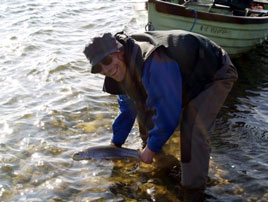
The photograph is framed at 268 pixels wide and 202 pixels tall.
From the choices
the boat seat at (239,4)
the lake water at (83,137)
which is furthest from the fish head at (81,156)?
the boat seat at (239,4)

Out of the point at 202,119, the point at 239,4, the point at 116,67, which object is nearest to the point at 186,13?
the point at 239,4

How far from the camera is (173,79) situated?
136 inches

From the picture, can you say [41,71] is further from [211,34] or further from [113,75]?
[113,75]

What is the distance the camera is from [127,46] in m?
3.63

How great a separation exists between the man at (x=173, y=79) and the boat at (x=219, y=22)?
5.18m

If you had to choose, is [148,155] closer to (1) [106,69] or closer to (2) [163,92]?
(2) [163,92]

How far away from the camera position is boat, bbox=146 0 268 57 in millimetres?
8906

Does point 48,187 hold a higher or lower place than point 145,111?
lower

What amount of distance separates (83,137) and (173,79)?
3087 millimetres

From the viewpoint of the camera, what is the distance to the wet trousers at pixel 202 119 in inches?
152

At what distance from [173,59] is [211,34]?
6170 mm

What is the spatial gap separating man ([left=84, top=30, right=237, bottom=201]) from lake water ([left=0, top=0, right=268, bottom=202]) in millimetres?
931

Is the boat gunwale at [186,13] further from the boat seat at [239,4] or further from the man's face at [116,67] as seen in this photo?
the man's face at [116,67]

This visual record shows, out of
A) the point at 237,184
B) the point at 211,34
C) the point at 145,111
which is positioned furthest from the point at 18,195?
the point at 211,34
